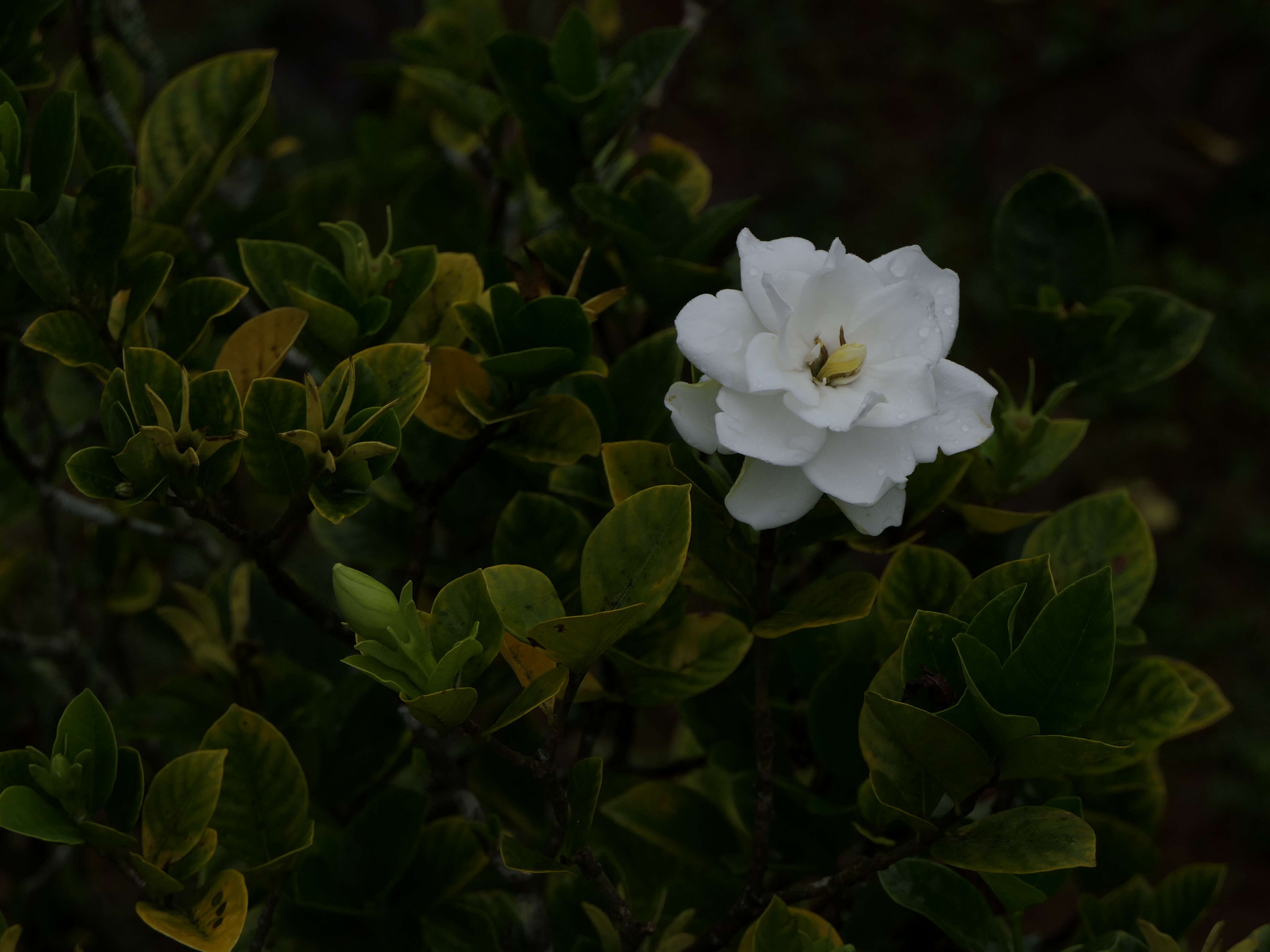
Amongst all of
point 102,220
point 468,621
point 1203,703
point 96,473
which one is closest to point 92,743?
point 96,473

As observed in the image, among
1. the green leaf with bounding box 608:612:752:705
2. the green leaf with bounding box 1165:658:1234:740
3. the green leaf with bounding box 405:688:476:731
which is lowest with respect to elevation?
the green leaf with bounding box 1165:658:1234:740

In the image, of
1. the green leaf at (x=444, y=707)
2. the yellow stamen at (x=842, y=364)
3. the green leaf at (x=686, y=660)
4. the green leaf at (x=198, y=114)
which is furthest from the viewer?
the green leaf at (x=198, y=114)

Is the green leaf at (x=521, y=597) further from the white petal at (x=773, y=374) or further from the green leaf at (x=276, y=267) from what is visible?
the green leaf at (x=276, y=267)

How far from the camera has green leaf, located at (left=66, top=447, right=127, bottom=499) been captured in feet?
2.49

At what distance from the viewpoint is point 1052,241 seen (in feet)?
3.72

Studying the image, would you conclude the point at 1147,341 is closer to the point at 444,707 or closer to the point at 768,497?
the point at 768,497

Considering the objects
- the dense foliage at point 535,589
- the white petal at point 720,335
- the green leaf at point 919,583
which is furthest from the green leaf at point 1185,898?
the white petal at point 720,335

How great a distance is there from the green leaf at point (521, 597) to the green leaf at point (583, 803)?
0.34ft

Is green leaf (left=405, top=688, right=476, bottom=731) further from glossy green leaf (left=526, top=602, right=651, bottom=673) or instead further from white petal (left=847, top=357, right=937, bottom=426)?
white petal (left=847, top=357, right=937, bottom=426)

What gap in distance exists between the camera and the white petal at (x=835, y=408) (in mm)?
702

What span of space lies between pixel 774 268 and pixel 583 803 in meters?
0.41

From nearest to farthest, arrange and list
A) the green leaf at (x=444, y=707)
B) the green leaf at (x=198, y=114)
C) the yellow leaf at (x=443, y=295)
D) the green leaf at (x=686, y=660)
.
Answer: the green leaf at (x=444, y=707), the green leaf at (x=686, y=660), the yellow leaf at (x=443, y=295), the green leaf at (x=198, y=114)

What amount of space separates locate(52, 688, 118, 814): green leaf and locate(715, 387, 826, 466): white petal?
507 millimetres

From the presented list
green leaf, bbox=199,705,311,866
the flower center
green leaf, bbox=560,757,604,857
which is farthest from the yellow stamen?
green leaf, bbox=199,705,311,866
